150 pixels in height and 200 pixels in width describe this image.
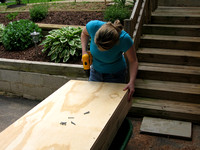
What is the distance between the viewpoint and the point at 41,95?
17.1 ft

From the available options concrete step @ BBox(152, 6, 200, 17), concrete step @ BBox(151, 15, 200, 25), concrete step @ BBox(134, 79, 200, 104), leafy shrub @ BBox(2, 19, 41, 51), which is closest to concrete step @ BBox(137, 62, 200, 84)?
concrete step @ BBox(134, 79, 200, 104)

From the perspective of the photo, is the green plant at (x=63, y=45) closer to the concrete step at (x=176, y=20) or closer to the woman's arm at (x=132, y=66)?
the concrete step at (x=176, y=20)

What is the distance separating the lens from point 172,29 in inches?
223

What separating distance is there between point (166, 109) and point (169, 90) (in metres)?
0.42

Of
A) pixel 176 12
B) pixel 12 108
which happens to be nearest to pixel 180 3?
pixel 176 12

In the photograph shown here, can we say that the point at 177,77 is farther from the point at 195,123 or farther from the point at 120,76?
the point at 120,76

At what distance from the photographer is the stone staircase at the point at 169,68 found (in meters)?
4.27

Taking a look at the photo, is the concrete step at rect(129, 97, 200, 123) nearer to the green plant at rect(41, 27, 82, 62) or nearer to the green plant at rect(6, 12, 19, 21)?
the green plant at rect(41, 27, 82, 62)

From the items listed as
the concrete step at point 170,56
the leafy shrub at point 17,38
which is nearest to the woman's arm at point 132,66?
the concrete step at point 170,56

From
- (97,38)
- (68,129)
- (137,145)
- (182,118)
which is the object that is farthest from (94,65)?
(182,118)

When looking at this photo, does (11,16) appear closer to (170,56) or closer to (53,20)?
(53,20)

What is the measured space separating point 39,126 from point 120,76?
1287 mm

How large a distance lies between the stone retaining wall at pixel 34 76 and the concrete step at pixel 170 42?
5.77 ft

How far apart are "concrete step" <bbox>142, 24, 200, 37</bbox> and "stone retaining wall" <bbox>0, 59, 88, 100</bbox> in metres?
2.12
